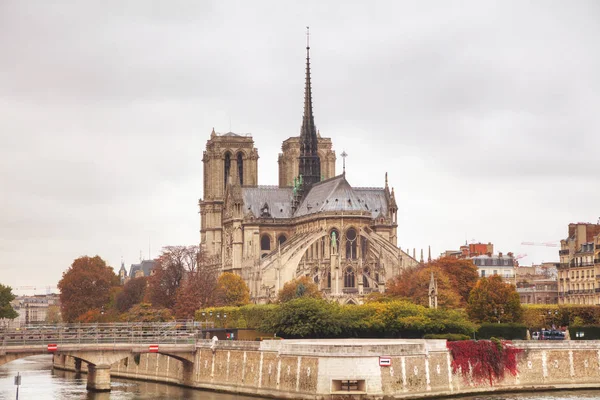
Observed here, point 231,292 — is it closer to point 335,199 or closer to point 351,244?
point 351,244

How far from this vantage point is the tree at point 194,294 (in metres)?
99.8

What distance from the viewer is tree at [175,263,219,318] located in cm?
9975

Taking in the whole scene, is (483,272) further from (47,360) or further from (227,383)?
(227,383)

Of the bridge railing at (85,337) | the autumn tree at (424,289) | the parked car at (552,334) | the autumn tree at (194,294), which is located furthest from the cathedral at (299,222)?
the bridge railing at (85,337)

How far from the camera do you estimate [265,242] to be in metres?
130

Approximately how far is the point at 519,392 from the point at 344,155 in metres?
63.5

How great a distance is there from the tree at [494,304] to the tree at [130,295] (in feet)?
159

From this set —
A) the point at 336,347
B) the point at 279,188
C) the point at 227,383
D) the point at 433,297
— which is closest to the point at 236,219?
the point at 279,188

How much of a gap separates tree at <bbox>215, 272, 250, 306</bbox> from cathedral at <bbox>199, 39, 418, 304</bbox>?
2060mm

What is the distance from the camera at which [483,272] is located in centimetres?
12744

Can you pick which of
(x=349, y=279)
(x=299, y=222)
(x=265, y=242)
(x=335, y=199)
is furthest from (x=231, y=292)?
(x=265, y=242)

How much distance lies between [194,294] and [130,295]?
27.1 meters

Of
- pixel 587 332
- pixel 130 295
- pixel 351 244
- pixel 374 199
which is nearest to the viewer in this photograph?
pixel 587 332

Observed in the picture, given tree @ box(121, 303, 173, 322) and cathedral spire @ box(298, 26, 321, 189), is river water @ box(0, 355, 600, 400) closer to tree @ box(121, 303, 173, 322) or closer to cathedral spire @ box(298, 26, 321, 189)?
tree @ box(121, 303, 173, 322)
